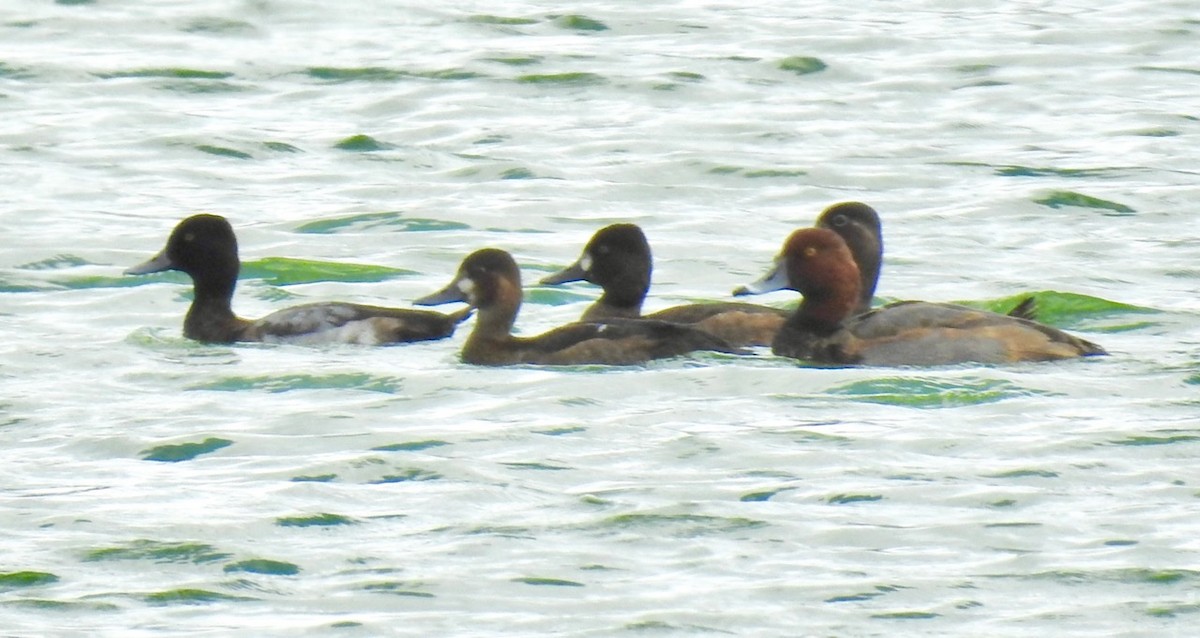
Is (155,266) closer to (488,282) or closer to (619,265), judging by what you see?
(488,282)

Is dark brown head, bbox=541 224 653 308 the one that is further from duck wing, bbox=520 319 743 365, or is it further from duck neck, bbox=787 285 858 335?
duck neck, bbox=787 285 858 335

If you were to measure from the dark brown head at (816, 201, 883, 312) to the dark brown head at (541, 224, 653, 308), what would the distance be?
3.08ft

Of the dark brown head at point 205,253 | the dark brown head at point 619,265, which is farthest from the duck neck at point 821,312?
the dark brown head at point 205,253

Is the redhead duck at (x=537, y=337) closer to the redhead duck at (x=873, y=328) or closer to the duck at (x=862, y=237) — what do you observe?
the redhead duck at (x=873, y=328)

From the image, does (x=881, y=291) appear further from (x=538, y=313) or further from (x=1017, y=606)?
(x=1017, y=606)

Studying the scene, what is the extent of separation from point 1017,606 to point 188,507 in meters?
3.03

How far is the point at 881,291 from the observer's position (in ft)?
46.4

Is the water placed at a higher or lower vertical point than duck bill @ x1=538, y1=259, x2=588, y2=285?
lower

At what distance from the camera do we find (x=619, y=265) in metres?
12.8

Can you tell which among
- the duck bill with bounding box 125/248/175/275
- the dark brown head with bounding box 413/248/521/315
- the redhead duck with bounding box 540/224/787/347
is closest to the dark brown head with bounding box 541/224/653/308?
the redhead duck with bounding box 540/224/787/347

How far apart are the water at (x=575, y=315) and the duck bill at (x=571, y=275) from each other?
0.45 meters

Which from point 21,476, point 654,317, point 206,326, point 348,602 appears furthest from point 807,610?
point 206,326

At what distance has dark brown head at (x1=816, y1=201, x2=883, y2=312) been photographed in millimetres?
13008

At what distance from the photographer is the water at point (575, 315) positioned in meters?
8.34
